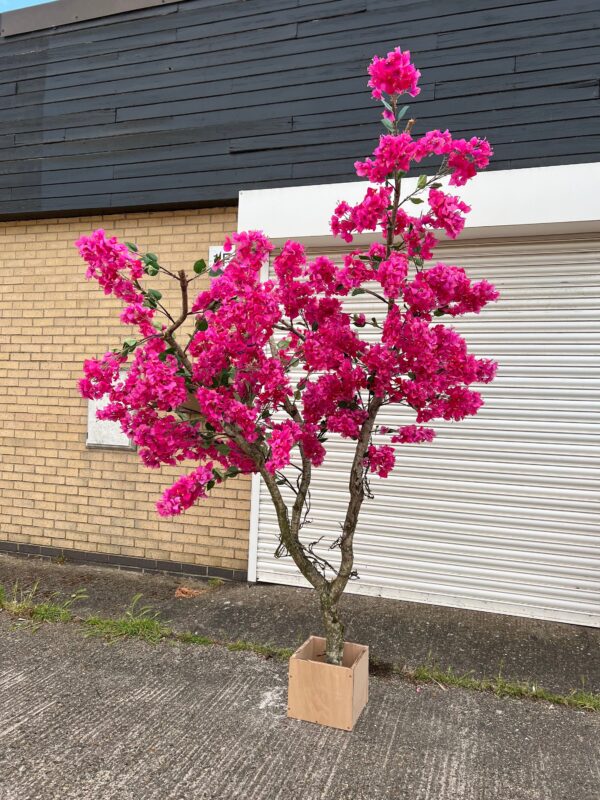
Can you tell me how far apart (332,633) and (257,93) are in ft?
14.6

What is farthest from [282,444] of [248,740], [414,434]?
[248,740]

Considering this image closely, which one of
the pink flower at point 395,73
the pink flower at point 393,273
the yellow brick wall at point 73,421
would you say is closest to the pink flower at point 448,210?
the pink flower at point 393,273

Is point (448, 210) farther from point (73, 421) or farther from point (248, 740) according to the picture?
point (73, 421)

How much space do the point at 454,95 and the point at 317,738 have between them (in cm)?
455

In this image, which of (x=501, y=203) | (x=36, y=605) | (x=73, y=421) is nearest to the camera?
(x=501, y=203)

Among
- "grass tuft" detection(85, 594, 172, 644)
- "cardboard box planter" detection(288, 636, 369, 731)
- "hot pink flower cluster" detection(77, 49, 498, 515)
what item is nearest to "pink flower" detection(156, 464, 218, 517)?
"hot pink flower cluster" detection(77, 49, 498, 515)

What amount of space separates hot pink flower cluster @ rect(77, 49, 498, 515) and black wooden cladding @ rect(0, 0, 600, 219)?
2.24 meters

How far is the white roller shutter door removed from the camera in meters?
4.80

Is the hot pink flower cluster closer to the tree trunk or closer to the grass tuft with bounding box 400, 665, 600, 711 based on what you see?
the tree trunk

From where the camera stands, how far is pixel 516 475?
4953 mm

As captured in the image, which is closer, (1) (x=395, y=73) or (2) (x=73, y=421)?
(1) (x=395, y=73)

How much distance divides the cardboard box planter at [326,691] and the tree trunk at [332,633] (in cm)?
6

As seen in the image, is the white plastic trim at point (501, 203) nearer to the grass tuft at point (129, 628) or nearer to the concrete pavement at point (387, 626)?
the concrete pavement at point (387, 626)

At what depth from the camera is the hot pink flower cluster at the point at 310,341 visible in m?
2.88
